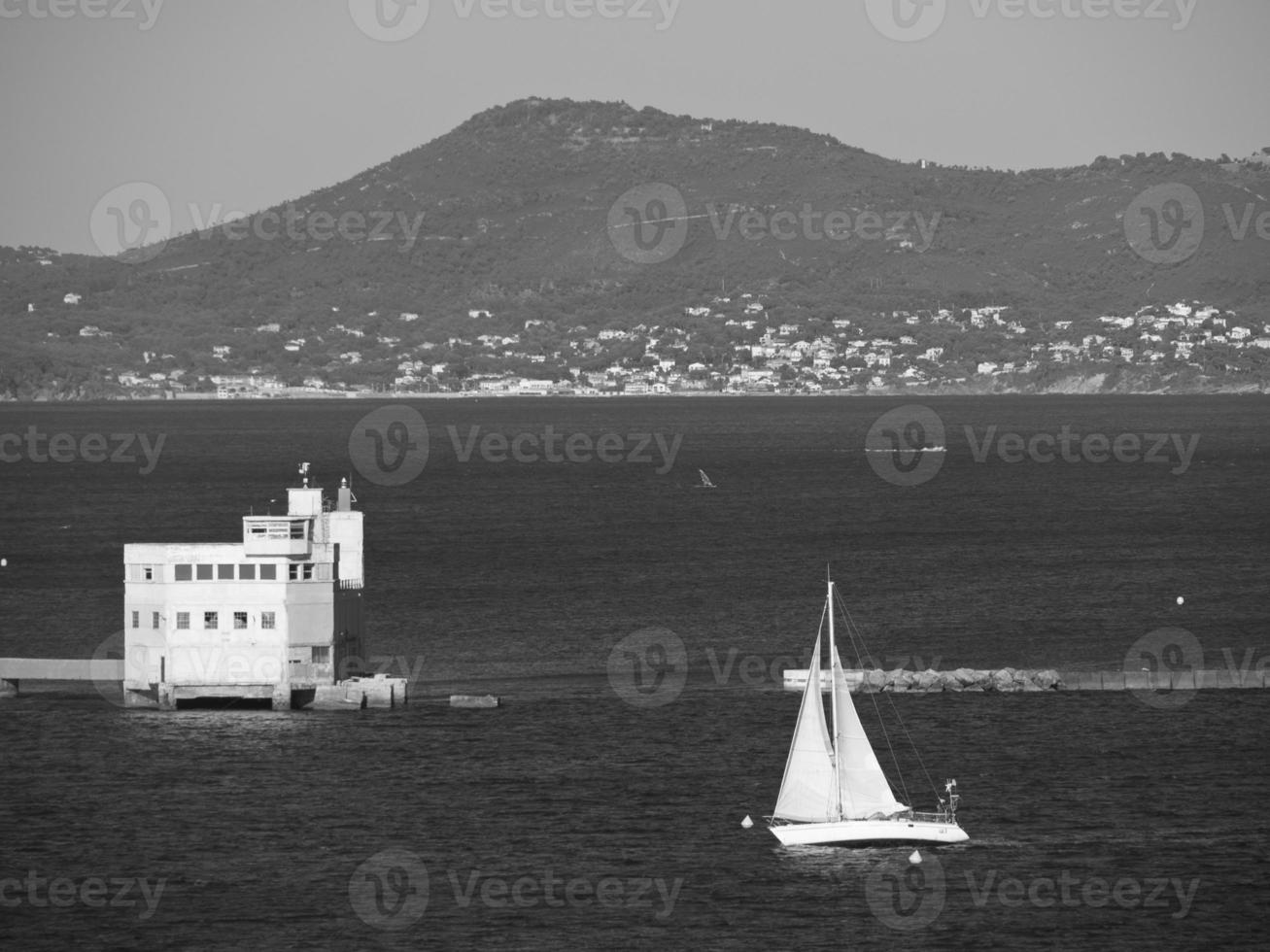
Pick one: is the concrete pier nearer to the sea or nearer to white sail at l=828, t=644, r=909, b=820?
the sea

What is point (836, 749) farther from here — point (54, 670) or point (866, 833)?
point (54, 670)

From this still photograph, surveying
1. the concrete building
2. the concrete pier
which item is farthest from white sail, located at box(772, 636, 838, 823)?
the concrete pier

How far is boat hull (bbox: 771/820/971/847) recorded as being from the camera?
2160 inches

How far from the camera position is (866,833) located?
5484cm

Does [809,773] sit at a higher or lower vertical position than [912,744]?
lower

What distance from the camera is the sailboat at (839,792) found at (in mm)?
54594

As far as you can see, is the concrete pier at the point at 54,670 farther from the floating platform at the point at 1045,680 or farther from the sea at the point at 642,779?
the floating platform at the point at 1045,680

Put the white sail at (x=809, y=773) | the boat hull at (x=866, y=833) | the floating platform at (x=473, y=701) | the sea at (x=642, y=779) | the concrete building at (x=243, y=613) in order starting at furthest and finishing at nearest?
the floating platform at (x=473, y=701) → the concrete building at (x=243, y=613) → the boat hull at (x=866, y=833) → the white sail at (x=809, y=773) → the sea at (x=642, y=779)

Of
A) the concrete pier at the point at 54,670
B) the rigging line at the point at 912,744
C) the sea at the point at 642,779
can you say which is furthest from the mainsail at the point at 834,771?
the concrete pier at the point at 54,670

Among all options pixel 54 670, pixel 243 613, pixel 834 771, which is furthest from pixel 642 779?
pixel 54 670

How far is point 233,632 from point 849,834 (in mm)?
23793

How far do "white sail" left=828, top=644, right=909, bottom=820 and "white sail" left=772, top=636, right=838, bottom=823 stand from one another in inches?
14.4

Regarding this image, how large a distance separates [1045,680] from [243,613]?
94.4 ft

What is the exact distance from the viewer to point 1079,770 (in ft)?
211
